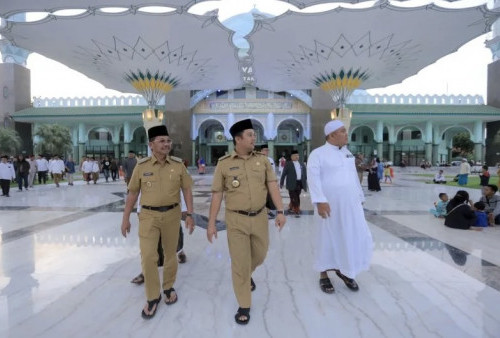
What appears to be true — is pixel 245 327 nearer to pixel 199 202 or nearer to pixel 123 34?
pixel 199 202

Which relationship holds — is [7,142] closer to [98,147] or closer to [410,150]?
[98,147]

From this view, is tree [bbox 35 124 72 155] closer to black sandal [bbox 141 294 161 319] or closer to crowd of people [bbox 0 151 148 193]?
crowd of people [bbox 0 151 148 193]

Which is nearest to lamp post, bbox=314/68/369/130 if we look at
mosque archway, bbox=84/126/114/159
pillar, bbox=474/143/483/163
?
pillar, bbox=474/143/483/163

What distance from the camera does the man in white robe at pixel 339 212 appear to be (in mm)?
2982

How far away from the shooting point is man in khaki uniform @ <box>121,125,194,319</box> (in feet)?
8.37

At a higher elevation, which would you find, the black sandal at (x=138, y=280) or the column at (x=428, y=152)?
the column at (x=428, y=152)

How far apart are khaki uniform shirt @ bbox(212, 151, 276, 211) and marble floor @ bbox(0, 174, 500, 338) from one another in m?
0.86

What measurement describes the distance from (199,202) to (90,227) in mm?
3759

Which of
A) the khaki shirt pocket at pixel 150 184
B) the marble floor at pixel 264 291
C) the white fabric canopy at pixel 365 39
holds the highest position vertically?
the white fabric canopy at pixel 365 39

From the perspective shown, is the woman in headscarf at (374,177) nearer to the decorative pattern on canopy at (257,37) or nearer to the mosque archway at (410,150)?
the decorative pattern on canopy at (257,37)

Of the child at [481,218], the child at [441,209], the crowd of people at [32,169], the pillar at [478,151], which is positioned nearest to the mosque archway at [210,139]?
the crowd of people at [32,169]

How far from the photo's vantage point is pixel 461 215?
5.64 metres

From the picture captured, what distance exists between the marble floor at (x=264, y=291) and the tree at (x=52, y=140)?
1040 inches

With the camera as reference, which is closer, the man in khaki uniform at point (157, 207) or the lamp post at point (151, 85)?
the man in khaki uniform at point (157, 207)
